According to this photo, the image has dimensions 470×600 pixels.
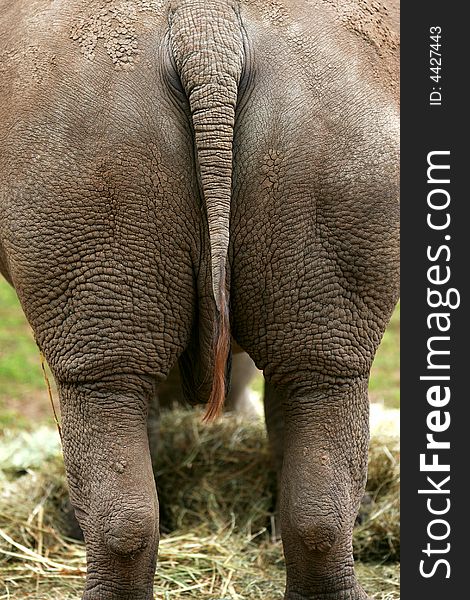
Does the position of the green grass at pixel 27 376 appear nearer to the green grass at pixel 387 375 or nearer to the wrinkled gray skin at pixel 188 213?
the green grass at pixel 387 375

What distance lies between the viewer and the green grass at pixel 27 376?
700cm

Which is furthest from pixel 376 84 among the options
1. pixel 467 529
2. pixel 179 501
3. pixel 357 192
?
pixel 179 501

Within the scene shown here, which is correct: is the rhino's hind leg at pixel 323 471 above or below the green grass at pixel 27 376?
below

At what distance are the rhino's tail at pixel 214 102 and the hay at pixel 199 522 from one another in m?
1.33

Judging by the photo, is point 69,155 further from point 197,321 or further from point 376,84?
point 376,84

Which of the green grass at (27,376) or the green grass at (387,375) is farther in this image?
the green grass at (387,375)

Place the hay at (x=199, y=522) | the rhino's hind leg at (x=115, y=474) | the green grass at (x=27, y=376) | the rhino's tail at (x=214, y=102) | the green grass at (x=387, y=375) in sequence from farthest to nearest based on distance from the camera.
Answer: the green grass at (x=387, y=375) → the green grass at (x=27, y=376) → the hay at (x=199, y=522) → the rhino's hind leg at (x=115, y=474) → the rhino's tail at (x=214, y=102)

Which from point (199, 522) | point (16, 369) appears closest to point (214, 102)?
point (199, 522)

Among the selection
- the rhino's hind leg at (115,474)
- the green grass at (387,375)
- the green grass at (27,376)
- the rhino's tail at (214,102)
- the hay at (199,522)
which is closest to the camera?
the rhino's tail at (214,102)

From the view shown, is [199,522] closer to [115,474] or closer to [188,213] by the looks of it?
[115,474]

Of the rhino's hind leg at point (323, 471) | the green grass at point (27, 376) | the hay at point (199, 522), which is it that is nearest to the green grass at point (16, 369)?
the green grass at point (27, 376)

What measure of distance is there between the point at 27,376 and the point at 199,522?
3.26m

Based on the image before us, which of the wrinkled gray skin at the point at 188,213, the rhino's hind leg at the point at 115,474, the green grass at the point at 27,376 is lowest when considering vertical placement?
the rhino's hind leg at the point at 115,474

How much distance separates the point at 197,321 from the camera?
327cm
